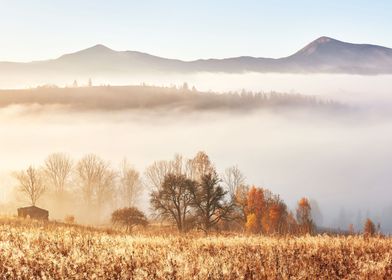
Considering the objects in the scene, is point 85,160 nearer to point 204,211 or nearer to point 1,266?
point 204,211

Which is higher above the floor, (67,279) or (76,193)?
(67,279)

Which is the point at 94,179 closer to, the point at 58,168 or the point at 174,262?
the point at 58,168

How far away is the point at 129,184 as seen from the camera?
136375mm

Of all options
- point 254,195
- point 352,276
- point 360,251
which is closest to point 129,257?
point 352,276

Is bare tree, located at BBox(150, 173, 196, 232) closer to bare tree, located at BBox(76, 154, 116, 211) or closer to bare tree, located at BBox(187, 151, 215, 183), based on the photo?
bare tree, located at BBox(187, 151, 215, 183)

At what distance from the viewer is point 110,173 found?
443 feet

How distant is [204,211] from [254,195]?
159ft

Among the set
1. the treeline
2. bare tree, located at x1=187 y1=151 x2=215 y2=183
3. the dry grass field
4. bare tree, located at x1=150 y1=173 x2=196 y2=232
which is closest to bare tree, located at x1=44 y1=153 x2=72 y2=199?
the treeline

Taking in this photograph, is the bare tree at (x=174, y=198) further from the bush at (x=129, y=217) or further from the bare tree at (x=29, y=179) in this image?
the bare tree at (x=29, y=179)

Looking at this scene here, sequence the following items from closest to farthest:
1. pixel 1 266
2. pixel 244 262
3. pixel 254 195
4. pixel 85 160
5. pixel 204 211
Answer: pixel 1 266 → pixel 244 262 → pixel 204 211 → pixel 254 195 → pixel 85 160

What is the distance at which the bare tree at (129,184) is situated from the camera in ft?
447

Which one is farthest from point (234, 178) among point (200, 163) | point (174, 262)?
point (174, 262)

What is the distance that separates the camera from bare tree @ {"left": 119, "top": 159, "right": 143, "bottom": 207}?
447 feet

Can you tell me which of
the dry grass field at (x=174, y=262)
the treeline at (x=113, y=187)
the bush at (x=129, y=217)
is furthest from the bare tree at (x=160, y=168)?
the dry grass field at (x=174, y=262)
